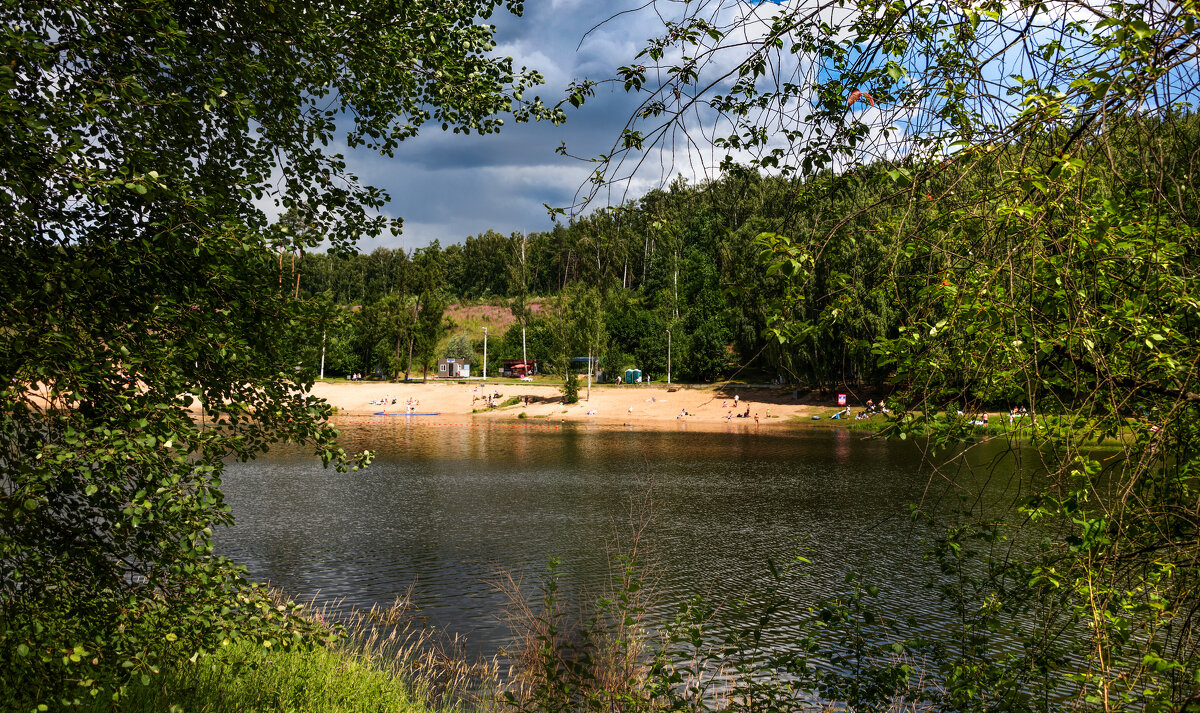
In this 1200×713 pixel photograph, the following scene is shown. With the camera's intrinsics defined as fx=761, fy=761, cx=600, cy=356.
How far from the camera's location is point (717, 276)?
6.73 meters

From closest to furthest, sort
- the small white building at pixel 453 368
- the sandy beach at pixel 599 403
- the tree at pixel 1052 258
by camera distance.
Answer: the tree at pixel 1052 258, the sandy beach at pixel 599 403, the small white building at pixel 453 368

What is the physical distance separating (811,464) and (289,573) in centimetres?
2428

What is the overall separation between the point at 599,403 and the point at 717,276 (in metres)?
57.7

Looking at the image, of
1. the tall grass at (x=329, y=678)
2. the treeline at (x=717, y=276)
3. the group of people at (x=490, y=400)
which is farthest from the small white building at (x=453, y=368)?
the tall grass at (x=329, y=678)

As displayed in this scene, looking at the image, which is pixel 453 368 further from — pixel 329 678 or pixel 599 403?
pixel 329 678

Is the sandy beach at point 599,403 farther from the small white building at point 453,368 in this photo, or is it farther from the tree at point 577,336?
the small white building at point 453,368

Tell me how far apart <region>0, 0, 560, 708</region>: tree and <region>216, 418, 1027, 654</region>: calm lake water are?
4.89 metres

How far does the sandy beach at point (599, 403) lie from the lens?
2267 inches

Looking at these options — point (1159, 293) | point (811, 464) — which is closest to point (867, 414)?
point (1159, 293)

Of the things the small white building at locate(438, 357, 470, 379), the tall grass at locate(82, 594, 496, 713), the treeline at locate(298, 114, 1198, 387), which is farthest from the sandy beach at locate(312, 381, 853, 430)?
the tall grass at locate(82, 594, 496, 713)

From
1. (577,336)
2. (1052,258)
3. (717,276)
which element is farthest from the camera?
(577,336)

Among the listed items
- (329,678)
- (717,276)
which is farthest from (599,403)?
(717,276)

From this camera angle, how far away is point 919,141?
13.1 feet

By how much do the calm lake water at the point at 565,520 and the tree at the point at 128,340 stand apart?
4886 millimetres
